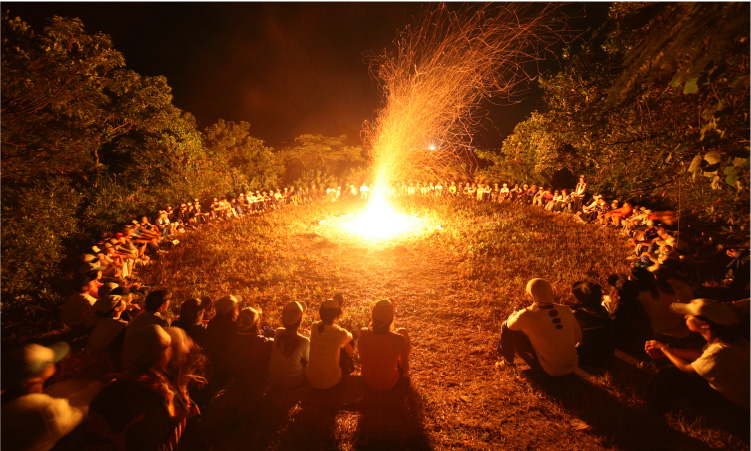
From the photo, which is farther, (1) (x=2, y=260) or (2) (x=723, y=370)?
(1) (x=2, y=260)

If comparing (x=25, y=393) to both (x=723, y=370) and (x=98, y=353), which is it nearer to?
(x=98, y=353)

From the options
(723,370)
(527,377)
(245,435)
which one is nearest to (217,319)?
(245,435)

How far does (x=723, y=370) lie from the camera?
2.89 meters

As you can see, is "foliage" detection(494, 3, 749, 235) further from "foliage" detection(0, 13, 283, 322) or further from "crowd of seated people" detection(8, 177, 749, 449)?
"foliage" detection(0, 13, 283, 322)

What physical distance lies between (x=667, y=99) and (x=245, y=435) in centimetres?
947

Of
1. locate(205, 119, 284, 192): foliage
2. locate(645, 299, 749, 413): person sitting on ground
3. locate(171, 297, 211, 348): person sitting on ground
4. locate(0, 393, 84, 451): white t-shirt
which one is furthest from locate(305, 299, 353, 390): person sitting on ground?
locate(205, 119, 284, 192): foliage

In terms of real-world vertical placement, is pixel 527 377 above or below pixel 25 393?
below

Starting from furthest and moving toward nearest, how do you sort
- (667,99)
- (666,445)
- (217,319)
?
(667,99)
(217,319)
(666,445)

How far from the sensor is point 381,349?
11.9 ft

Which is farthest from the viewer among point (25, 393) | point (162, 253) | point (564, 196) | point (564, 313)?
point (564, 196)

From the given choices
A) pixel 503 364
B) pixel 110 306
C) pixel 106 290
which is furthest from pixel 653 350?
pixel 106 290

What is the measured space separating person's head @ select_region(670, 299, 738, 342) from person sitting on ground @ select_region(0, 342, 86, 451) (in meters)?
5.89

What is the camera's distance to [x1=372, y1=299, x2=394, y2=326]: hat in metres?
3.50

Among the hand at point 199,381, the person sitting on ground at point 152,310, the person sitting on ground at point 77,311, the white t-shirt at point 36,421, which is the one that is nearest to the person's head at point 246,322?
the hand at point 199,381
